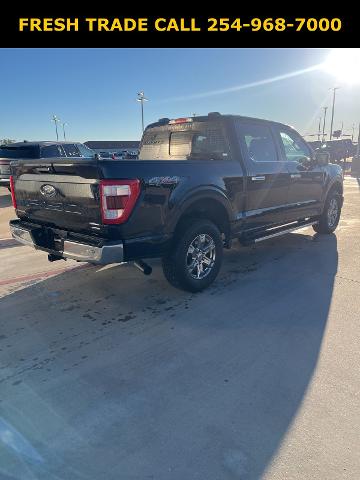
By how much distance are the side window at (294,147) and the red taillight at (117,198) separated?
10.3 feet

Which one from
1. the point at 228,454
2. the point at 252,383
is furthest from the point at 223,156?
the point at 228,454

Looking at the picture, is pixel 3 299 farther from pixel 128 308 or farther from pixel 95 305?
pixel 128 308

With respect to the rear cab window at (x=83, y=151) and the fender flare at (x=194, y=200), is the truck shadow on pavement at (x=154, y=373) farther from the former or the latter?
the rear cab window at (x=83, y=151)

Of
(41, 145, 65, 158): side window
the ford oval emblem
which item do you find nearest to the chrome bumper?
the ford oval emblem

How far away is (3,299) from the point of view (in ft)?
13.0

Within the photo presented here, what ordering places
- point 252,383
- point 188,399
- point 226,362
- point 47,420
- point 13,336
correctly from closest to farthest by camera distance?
1. point 47,420
2. point 188,399
3. point 252,383
4. point 226,362
5. point 13,336

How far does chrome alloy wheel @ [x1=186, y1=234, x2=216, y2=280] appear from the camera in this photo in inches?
160

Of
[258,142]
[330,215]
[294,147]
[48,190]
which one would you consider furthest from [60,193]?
[330,215]

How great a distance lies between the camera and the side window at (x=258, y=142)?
15.4 feet

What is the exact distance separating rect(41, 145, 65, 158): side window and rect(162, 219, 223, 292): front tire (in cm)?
823

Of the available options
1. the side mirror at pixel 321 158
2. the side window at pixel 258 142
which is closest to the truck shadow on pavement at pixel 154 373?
the side window at pixel 258 142

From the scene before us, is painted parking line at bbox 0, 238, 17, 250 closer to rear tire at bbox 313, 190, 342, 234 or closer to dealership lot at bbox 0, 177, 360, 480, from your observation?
dealership lot at bbox 0, 177, 360, 480

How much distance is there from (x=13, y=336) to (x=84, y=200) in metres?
1.40

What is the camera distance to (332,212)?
6.93 meters
